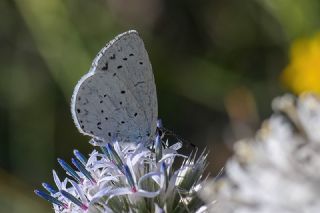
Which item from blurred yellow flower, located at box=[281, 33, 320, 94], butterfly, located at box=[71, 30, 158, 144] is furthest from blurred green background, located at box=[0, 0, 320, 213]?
butterfly, located at box=[71, 30, 158, 144]

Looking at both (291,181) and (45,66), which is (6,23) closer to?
(45,66)

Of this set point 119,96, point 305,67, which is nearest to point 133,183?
point 119,96

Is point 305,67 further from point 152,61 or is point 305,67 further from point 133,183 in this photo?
point 133,183

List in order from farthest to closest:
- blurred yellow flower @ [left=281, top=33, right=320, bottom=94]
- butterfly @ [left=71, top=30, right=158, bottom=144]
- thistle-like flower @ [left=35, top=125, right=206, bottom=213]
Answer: blurred yellow flower @ [left=281, top=33, right=320, bottom=94], butterfly @ [left=71, top=30, right=158, bottom=144], thistle-like flower @ [left=35, top=125, right=206, bottom=213]

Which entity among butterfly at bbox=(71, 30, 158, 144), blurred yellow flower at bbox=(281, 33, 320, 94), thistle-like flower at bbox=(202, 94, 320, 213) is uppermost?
blurred yellow flower at bbox=(281, 33, 320, 94)

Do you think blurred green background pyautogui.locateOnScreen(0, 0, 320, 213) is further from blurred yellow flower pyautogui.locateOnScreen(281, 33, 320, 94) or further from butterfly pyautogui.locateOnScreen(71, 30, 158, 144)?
butterfly pyautogui.locateOnScreen(71, 30, 158, 144)

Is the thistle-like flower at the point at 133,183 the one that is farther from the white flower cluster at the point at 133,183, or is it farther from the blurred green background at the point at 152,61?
the blurred green background at the point at 152,61
